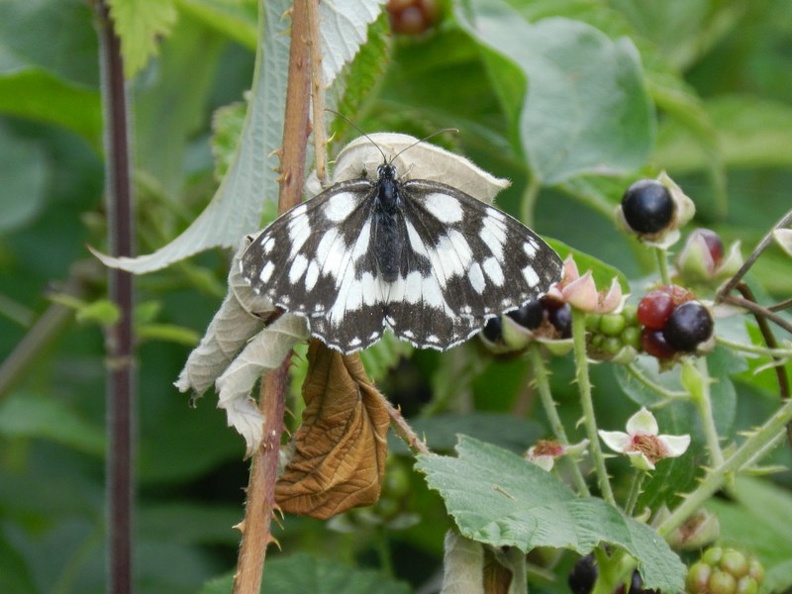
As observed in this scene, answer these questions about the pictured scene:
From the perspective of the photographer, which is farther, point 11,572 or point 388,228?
point 11,572

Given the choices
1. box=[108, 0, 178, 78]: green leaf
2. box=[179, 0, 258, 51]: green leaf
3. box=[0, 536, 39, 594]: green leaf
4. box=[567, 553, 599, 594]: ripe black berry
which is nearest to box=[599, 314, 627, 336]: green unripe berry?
box=[567, 553, 599, 594]: ripe black berry

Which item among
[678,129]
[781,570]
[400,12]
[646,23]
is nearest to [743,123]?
[678,129]

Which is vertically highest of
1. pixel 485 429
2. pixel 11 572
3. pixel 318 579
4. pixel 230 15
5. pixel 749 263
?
pixel 230 15

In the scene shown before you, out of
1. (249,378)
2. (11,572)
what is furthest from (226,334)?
(11,572)

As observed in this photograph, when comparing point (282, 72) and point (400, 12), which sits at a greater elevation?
point (400, 12)

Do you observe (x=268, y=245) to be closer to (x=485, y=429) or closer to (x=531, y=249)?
(x=531, y=249)

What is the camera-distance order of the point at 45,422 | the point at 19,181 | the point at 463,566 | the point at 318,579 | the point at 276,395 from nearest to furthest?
the point at 276,395 → the point at 463,566 → the point at 318,579 → the point at 45,422 → the point at 19,181

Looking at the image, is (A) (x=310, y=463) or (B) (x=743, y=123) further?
(B) (x=743, y=123)

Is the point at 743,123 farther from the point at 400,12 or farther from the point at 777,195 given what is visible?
the point at 400,12
